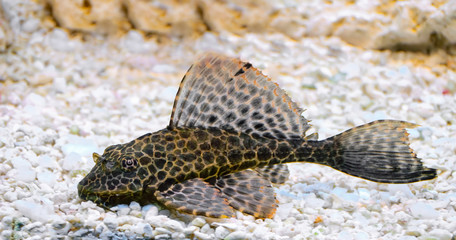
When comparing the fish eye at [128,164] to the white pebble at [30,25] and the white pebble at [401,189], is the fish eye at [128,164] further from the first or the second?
the white pebble at [30,25]

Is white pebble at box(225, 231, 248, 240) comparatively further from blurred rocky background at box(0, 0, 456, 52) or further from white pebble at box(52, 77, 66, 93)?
blurred rocky background at box(0, 0, 456, 52)

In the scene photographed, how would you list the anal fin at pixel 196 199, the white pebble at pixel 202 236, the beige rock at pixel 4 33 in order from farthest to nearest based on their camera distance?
the beige rock at pixel 4 33 → the anal fin at pixel 196 199 → the white pebble at pixel 202 236

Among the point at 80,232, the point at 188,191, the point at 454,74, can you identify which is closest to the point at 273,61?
the point at 454,74

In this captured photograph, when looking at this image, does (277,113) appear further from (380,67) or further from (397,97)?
(380,67)

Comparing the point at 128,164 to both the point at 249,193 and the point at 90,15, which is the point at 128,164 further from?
the point at 90,15

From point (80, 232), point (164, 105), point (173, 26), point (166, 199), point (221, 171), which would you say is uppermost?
point (173, 26)

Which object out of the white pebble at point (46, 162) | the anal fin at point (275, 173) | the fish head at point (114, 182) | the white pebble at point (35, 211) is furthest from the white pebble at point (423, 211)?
the white pebble at point (46, 162)

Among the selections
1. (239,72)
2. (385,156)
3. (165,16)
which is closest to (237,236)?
(239,72)

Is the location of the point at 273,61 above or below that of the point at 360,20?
below
